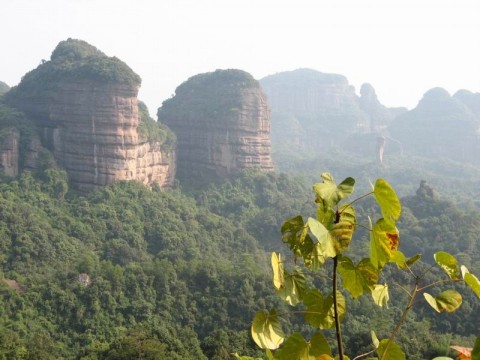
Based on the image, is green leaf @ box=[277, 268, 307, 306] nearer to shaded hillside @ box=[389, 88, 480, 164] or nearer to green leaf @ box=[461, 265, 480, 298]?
green leaf @ box=[461, 265, 480, 298]

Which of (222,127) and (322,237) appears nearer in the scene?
(322,237)

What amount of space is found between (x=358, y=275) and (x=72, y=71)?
37.9 m

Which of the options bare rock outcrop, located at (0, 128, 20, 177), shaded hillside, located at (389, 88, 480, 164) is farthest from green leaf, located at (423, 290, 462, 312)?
shaded hillside, located at (389, 88, 480, 164)

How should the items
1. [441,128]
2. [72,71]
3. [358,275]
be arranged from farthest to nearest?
1. [441,128]
2. [72,71]
3. [358,275]

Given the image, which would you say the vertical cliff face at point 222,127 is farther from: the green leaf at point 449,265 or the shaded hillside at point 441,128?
the shaded hillside at point 441,128

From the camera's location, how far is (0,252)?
26.4 m

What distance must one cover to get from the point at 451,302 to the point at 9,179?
35.4 meters

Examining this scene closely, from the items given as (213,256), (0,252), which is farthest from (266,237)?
(0,252)

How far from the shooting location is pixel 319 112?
120 meters

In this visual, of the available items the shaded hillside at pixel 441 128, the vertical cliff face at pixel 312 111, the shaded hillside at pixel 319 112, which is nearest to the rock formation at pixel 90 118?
the shaded hillside at pixel 319 112

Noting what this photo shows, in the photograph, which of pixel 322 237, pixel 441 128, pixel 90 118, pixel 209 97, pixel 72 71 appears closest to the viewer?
pixel 322 237

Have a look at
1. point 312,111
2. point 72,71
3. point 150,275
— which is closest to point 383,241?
point 150,275

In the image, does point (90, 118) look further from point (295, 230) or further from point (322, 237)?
point (322, 237)

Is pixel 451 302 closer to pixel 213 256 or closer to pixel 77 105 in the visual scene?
pixel 213 256
